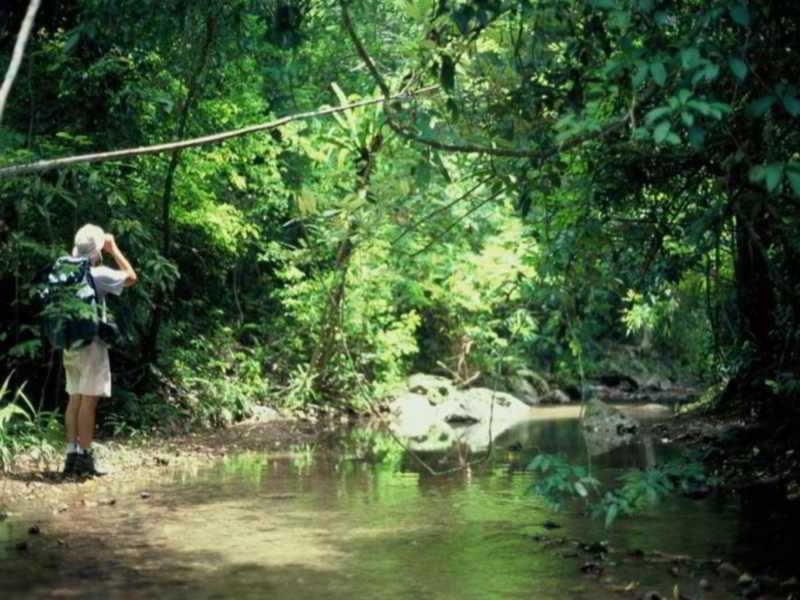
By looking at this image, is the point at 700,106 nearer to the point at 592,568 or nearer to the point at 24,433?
the point at 592,568

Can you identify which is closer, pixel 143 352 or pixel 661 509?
pixel 661 509

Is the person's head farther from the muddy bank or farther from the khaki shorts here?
the muddy bank

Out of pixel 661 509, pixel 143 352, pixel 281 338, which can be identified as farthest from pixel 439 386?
pixel 661 509

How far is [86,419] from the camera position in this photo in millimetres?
8070

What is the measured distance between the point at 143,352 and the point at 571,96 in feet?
25.7

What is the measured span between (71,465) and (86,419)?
1.35 ft

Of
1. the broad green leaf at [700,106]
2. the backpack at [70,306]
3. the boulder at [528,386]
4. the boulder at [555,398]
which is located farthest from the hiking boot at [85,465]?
the boulder at [555,398]

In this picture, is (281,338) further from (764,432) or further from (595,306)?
(595,306)

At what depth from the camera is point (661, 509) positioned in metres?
7.10

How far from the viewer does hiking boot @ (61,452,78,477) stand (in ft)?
26.8

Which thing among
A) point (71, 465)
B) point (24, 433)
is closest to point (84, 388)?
point (71, 465)

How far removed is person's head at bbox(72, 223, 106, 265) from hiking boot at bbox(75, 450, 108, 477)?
1.51m

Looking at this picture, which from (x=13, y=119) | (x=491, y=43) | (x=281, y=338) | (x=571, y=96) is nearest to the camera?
(x=571, y=96)

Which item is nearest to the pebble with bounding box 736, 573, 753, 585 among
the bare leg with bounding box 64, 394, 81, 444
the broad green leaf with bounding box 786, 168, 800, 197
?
the broad green leaf with bounding box 786, 168, 800, 197
